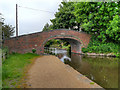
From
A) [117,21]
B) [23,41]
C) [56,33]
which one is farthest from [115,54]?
[23,41]

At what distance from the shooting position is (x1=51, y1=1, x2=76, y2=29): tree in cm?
2341

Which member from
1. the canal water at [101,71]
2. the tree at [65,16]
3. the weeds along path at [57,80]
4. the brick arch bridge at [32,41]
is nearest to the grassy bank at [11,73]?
the weeds along path at [57,80]

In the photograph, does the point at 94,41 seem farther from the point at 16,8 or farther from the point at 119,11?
the point at 16,8

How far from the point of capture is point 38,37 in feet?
53.9

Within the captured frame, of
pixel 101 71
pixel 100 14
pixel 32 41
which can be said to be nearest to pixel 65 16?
pixel 100 14

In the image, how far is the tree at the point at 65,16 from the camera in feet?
76.8

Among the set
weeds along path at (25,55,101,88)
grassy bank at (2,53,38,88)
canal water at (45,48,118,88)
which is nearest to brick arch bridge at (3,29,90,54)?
canal water at (45,48,118,88)

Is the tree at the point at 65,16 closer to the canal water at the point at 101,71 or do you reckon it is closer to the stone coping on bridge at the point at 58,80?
the canal water at the point at 101,71

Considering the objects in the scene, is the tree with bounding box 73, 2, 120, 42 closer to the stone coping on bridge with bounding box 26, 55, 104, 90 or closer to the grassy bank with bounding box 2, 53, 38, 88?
the stone coping on bridge with bounding box 26, 55, 104, 90

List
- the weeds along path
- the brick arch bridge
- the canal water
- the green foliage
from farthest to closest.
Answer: the green foliage, the brick arch bridge, the canal water, the weeds along path

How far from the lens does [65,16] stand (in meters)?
23.5

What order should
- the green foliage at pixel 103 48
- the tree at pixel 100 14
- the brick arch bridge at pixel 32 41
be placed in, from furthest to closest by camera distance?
the green foliage at pixel 103 48
the brick arch bridge at pixel 32 41
the tree at pixel 100 14

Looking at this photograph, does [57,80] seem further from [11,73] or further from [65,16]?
[65,16]

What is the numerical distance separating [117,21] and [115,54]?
574 cm
